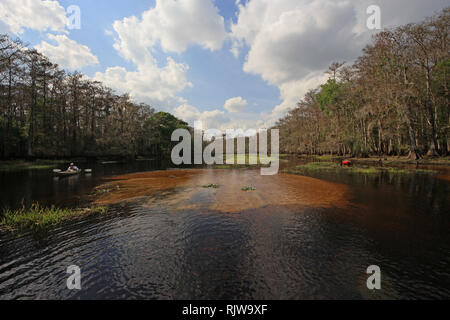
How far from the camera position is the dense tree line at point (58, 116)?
3253cm

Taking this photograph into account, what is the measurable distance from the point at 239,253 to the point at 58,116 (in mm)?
53366

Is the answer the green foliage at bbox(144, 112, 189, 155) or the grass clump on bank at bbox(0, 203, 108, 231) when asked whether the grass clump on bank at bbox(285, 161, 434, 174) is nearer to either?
the grass clump on bank at bbox(0, 203, 108, 231)

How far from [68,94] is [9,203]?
1876 inches

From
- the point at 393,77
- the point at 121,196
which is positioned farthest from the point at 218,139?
the point at 121,196

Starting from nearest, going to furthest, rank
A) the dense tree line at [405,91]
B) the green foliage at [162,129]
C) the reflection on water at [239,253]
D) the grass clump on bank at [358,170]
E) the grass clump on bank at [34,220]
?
1. the reflection on water at [239,253]
2. the grass clump on bank at [34,220]
3. the grass clump on bank at [358,170]
4. the dense tree line at [405,91]
5. the green foliage at [162,129]

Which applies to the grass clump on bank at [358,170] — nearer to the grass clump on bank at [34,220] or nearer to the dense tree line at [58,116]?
the grass clump on bank at [34,220]

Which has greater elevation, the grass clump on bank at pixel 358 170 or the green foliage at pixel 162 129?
the green foliage at pixel 162 129

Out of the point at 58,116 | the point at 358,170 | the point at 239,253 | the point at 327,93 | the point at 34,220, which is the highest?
the point at 327,93

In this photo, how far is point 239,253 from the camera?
5.52 meters

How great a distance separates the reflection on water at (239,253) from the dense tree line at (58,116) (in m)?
38.9

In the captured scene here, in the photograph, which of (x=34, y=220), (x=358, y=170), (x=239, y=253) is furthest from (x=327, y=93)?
(x=34, y=220)

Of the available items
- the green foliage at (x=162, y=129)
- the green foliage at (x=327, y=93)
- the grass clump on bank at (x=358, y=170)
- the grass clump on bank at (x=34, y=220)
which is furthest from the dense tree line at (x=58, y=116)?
the green foliage at (x=327, y=93)

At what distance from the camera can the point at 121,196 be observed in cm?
1242

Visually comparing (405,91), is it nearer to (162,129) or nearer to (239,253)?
(239,253)
